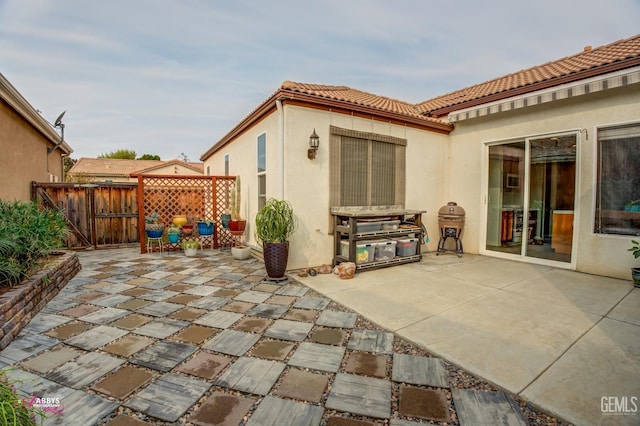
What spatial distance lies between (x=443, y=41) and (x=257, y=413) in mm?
10410

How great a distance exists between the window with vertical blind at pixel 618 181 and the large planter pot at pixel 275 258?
18.9ft

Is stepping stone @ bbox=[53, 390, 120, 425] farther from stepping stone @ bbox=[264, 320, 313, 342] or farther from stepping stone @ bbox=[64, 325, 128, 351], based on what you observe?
stepping stone @ bbox=[264, 320, 313, 342]

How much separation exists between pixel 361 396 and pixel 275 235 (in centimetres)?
331

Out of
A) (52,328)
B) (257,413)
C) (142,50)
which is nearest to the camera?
(257,413)

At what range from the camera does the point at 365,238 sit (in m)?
5.61

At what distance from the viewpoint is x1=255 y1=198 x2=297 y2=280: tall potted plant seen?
4.93 m

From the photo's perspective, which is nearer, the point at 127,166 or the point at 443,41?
the point at 443,41

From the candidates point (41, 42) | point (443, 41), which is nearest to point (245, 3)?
point (41, 42)

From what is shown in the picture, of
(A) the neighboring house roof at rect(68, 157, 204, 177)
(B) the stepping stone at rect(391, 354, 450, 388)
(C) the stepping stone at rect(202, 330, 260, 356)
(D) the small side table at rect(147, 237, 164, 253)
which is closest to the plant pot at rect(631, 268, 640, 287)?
(B) the stepping stone at rect(391, 354, 450, 388)

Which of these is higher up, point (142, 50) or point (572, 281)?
point (142, 50)

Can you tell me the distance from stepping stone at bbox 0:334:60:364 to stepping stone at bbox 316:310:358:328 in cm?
270

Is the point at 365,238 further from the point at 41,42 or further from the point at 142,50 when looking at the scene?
the point at 41,42

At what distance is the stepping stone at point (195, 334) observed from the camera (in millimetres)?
2930

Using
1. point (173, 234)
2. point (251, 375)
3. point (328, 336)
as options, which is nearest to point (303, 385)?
point (251, 375)
